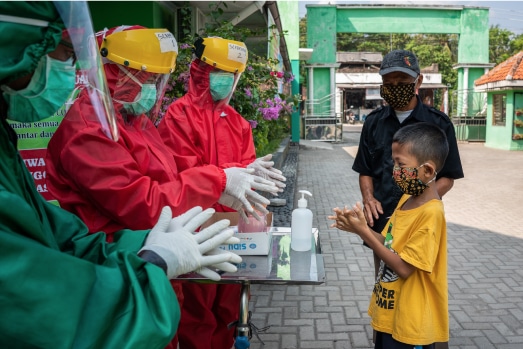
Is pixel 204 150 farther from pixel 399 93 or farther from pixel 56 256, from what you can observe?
pixel 56 256

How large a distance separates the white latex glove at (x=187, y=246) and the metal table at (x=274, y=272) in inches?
15.0

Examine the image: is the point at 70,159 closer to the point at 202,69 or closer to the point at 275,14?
the point at 202,69

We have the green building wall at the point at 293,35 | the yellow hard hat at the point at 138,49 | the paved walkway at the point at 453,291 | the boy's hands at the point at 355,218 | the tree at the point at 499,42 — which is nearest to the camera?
the yellow hard hat at the point at 138,49

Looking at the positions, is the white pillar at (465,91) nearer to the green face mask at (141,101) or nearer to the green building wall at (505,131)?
the green building wall at (505,131)

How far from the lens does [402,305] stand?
7.09ft

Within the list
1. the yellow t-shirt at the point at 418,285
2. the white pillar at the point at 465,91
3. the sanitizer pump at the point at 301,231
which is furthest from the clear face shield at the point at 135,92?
the white pillar at the point at 465,91

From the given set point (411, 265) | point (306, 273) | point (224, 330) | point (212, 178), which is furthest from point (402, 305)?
point (224, 330)

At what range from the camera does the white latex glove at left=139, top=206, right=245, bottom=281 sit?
1.41 meters

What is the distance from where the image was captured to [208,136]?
9.69ft

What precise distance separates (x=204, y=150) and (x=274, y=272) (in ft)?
3.81

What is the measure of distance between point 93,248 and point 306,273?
34.7 inches

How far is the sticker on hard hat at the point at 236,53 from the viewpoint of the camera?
2.96 meters

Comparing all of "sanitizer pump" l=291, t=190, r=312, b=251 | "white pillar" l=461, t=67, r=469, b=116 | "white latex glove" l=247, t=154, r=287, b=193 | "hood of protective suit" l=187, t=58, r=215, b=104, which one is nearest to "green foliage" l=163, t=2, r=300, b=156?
"hood of protective suit" l=187, t=58, r=215, b=104

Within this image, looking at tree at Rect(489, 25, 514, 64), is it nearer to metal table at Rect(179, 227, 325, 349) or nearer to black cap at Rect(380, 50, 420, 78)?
black cap at Rect(380, 50, 420, 78)
